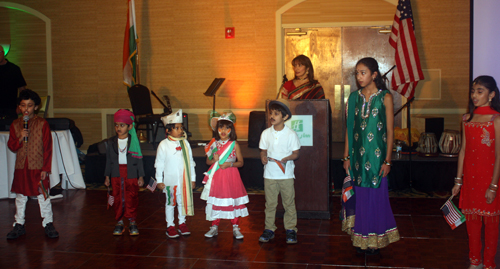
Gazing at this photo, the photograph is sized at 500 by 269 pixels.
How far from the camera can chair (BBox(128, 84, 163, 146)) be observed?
812 centimetres

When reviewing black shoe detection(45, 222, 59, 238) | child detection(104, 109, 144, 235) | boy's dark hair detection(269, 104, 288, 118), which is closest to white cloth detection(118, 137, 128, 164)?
child detection(104, 109, 144, 235)

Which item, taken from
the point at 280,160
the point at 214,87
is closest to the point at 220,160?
the point at 280,160

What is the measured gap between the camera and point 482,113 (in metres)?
3.15

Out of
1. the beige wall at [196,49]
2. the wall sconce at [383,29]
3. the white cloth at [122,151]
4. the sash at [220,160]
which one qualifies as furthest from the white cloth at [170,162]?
the wall sconce at [383,29]

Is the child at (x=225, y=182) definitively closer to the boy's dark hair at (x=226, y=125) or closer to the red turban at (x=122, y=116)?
the boy's dark hair at (x=226, y=125)

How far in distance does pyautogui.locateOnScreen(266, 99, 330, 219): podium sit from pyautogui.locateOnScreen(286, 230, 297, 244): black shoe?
2.59ft

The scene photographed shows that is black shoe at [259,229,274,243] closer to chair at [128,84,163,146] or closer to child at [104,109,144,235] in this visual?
child at [104,109,144,235]

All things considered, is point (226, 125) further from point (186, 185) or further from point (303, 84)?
point (303, 84)

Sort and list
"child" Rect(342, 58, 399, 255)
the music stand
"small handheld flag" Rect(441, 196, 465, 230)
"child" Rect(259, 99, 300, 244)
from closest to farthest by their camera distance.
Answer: "small handheld flag" Rect(441, 196, 465, 230) → "child" Rect(342, 58, 399, 255) → "child" Rect(259, 99, 300, 244) → the music stand

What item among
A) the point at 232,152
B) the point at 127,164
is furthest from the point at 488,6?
the point at 127,164

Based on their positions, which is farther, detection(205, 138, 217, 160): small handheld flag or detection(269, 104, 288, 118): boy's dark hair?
detection(205, 138, 217, 160): small handheld flag

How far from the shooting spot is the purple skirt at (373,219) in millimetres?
3543

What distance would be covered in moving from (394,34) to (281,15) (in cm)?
278

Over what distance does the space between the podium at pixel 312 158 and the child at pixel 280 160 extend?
678mm
